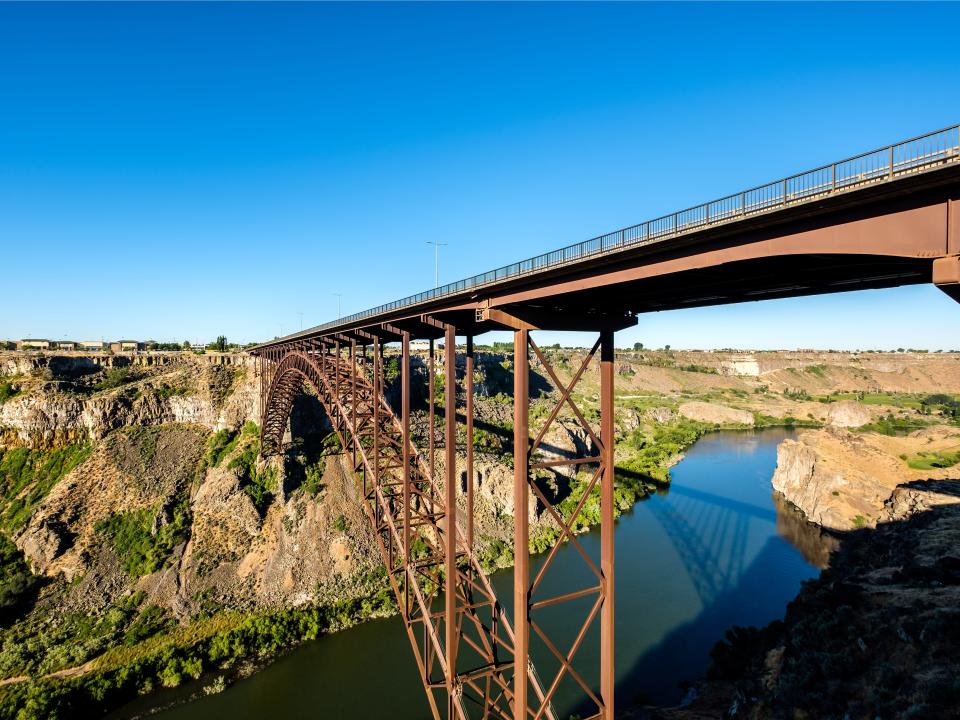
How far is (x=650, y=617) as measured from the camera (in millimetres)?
24781

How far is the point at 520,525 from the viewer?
33.3ft

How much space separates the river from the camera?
19.5 m

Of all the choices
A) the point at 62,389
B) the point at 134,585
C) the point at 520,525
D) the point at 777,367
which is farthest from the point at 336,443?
the point at 777,367

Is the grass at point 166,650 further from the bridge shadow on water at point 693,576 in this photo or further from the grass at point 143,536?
the bridge shadow on water at point 693,576

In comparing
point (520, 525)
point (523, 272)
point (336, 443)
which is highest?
point (523, 272)

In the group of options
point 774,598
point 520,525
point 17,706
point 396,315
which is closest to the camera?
point 520,525

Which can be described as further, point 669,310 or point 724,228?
point 669,310

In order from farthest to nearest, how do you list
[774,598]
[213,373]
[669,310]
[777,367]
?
[777,367] → [213,373] → [774,598] → [669,310]

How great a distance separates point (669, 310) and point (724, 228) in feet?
17.4

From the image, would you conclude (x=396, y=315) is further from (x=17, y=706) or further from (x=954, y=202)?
(x=17, y=706)

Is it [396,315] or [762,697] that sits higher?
[396,315]

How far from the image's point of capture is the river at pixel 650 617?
767 inches

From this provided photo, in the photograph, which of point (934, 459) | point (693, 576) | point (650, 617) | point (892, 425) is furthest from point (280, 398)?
point (892, 425)

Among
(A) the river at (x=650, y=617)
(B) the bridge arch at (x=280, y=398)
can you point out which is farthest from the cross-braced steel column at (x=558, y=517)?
(B) the bridge arch at (x=280, y=398)
